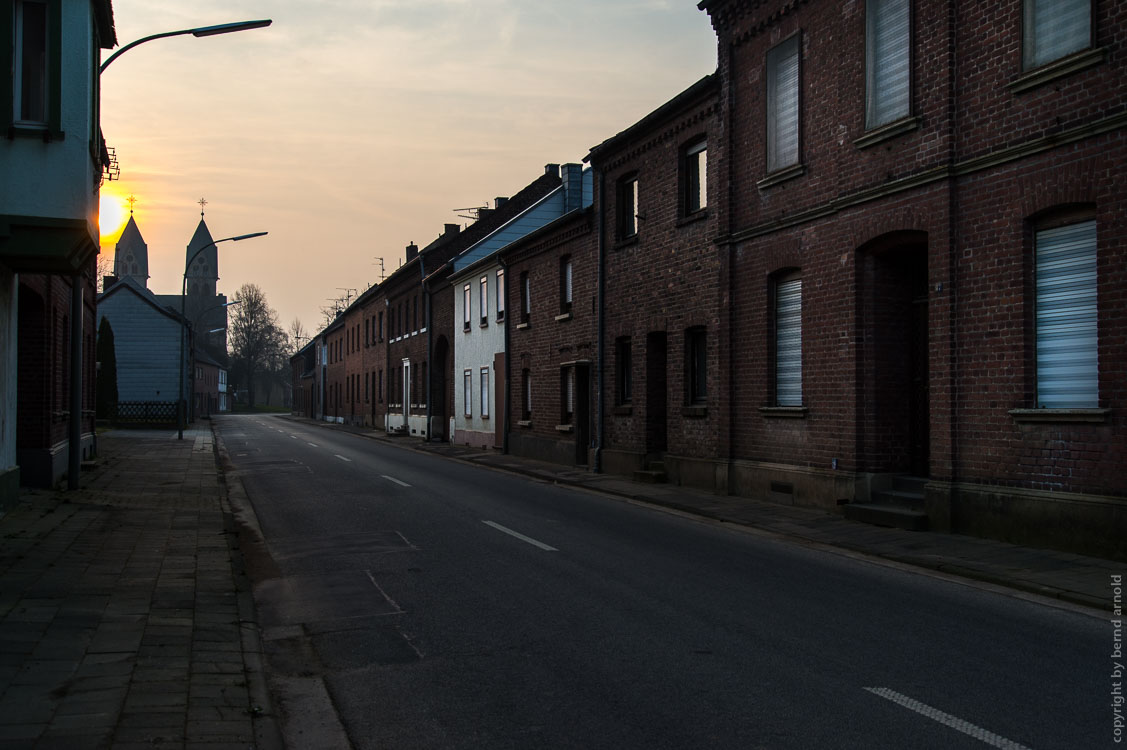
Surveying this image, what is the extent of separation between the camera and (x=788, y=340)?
15.9 meters

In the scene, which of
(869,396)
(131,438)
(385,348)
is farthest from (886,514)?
(385,348)

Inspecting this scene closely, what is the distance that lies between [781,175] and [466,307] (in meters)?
21.9

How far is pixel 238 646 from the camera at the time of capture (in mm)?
6492

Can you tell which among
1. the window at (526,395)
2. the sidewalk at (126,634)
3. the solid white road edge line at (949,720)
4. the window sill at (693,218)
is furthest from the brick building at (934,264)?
the window at (526,395)

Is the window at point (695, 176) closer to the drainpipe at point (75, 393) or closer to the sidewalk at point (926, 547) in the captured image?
the sidewalk at point (926, 547)

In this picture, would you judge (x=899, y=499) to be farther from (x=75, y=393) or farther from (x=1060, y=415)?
(x=75, y=393)

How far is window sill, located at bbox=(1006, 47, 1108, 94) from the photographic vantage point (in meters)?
10.3

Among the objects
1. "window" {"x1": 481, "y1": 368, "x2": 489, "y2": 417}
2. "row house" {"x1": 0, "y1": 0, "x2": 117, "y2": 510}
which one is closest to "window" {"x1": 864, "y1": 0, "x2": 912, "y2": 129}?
"row house" {"x1": 0, "y1": 0, "x2": 117, "y2": 510}

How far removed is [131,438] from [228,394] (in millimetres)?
83211

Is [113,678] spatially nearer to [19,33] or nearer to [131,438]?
[19,33]

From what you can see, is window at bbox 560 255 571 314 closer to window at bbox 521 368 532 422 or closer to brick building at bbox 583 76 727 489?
brick building at bbox 583 76 727 489

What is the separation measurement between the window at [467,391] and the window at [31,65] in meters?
23.8

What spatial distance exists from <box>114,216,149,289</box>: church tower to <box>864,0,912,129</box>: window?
424ft

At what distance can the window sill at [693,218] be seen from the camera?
18.4 metres
